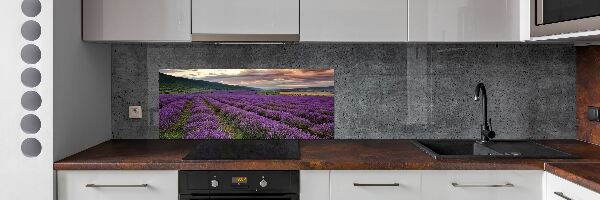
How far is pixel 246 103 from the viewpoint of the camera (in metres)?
3.18

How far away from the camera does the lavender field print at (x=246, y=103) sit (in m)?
3.15

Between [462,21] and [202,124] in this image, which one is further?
[202,124]

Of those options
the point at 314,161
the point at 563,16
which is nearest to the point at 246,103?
the point at 314,161

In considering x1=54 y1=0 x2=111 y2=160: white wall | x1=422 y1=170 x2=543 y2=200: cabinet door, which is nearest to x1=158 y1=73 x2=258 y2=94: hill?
x1=54 y1=0 x2=111 y2=160: white wall

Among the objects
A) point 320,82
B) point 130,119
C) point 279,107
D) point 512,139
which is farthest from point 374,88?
point 130,119

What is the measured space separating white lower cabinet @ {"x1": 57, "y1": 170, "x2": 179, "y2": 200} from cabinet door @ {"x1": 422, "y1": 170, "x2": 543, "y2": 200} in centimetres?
104

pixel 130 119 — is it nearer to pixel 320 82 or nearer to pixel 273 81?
pixel 273 81

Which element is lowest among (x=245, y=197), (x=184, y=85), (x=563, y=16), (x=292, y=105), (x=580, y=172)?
(x=245, y=197)

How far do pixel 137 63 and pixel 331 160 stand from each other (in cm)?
127

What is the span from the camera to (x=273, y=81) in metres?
3.16

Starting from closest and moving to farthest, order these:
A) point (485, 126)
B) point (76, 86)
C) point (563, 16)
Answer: point (563, 16) < point (76, 86) < point (485, 126)
